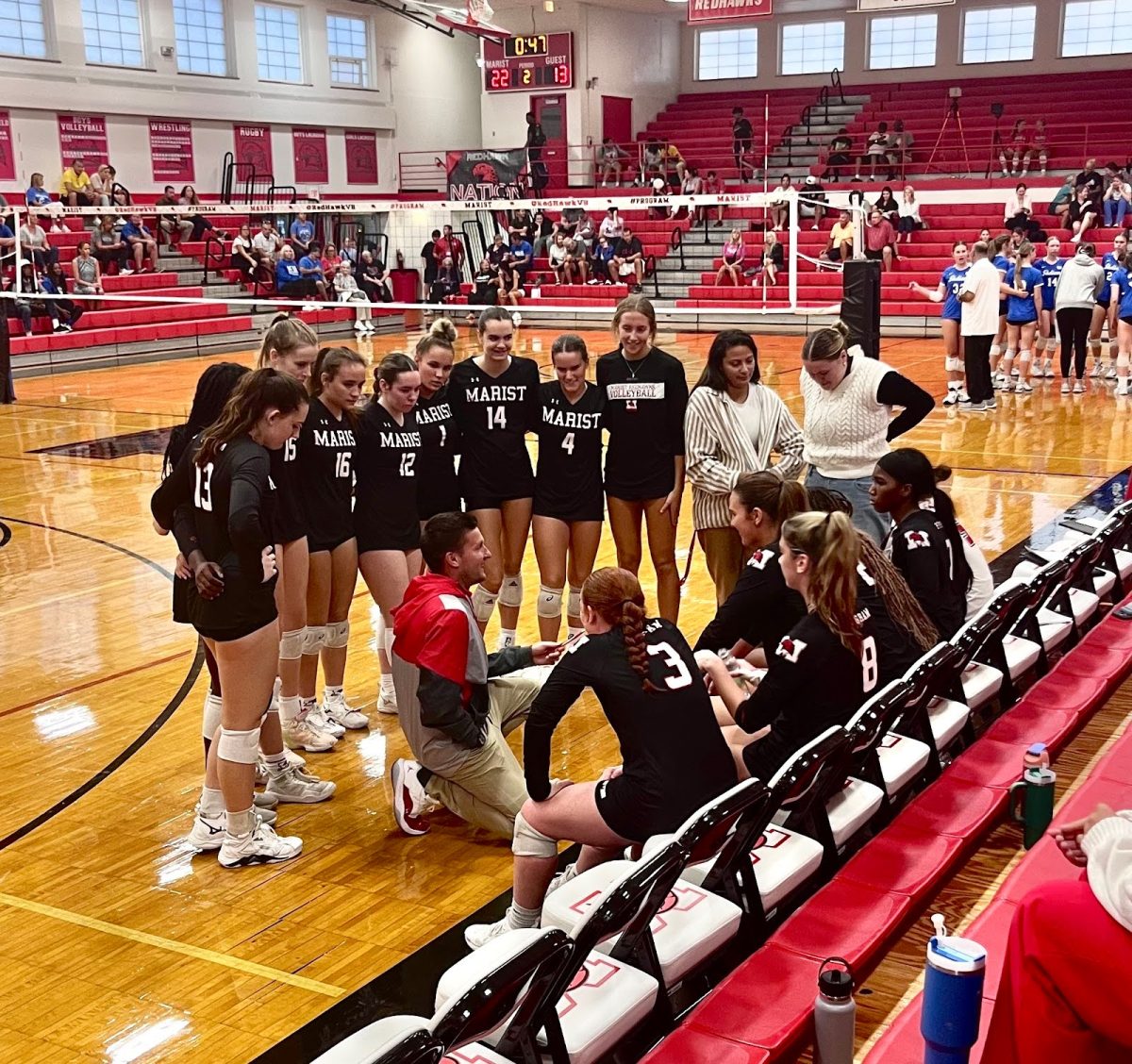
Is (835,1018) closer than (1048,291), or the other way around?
(835,1018)

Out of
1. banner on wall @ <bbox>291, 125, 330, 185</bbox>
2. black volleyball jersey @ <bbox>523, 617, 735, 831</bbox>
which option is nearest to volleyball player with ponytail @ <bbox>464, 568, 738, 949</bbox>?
black volleyball jersey @ <bbox>523, 617, 735, 831</bbox>

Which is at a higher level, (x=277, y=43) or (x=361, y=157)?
(x=277, y=43)

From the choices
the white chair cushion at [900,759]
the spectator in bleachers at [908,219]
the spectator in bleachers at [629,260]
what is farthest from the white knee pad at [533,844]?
the spectator in bleachers at [908,219]

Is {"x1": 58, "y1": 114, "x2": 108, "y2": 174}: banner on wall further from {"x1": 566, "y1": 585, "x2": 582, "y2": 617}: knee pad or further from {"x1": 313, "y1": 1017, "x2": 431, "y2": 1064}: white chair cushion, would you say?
{"x1": 313, "y1": 1017, "x2": 431, "y2": 1064}: white chair cushion

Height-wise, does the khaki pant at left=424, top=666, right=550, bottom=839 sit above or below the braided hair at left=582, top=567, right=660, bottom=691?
below

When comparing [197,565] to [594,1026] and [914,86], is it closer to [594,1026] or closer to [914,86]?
[594,1026]

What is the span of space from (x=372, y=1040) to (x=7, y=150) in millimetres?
26433

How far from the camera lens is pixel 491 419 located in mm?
6027

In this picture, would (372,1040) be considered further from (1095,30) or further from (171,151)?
(1095,30)

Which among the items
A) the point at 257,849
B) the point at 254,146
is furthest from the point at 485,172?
the point at 257,849

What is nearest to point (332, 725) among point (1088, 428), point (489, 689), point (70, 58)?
point (489, 689)

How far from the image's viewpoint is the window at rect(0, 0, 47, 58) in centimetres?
2484

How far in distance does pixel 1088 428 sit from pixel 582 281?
14.5 metres

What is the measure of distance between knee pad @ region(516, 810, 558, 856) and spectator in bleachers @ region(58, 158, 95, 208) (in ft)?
74.9
